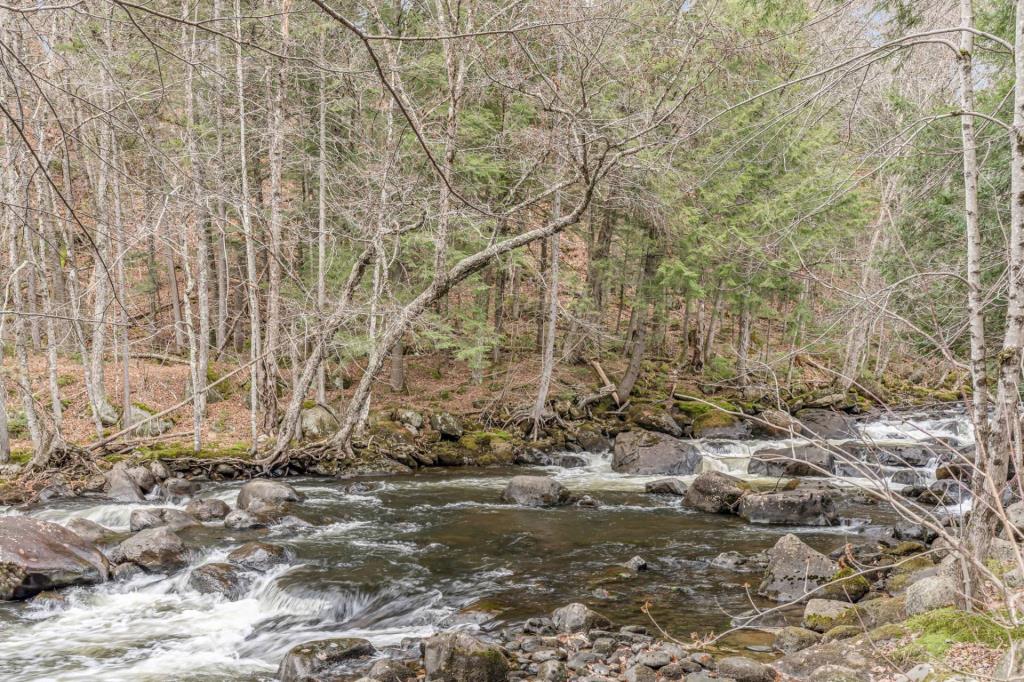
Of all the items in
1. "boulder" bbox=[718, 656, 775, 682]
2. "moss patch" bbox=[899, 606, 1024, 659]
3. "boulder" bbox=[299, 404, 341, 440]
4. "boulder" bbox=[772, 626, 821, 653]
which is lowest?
"boulder" bbox=[772, 626, 821, 653]

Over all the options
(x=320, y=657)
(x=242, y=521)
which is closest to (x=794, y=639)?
(x=320, y=657)

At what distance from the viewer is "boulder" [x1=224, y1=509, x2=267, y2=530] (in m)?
10.5

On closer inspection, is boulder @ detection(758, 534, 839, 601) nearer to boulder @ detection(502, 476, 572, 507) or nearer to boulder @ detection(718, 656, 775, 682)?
boulder @ detection(718, 656, 775, 682)

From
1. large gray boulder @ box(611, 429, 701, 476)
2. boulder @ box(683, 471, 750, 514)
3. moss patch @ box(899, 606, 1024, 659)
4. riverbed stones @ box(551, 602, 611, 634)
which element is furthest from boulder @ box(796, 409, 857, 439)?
moss patch @ box(899, 606, 1024, 659)

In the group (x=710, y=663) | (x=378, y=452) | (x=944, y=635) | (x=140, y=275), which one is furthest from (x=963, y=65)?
(x=140, y=275)

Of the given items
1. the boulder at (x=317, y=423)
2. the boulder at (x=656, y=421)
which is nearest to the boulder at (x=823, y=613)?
the boulder at (x=317, y=423)

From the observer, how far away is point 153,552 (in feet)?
28.7

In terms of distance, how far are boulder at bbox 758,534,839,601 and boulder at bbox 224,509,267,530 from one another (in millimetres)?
7296

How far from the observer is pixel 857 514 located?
37.6ft

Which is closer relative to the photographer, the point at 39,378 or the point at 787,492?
the point at 787,492

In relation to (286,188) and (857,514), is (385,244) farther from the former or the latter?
(857,514)

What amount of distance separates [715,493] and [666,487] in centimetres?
141

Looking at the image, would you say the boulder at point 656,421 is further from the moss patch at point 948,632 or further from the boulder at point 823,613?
the moss patch at point 948,632

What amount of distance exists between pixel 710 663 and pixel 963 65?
5136mm
